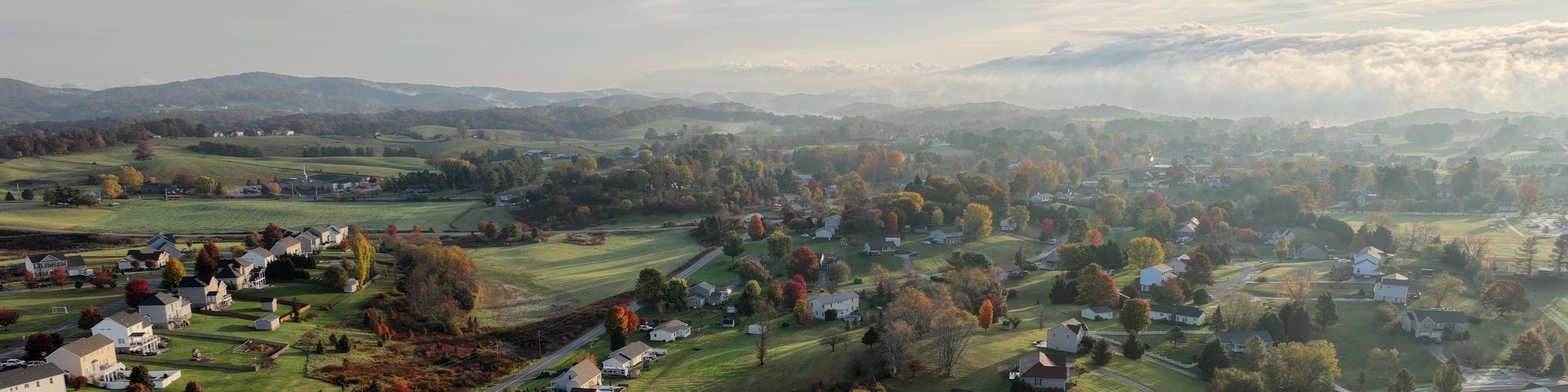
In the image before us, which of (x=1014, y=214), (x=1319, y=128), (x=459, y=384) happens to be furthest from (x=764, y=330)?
(x=1319, y=128)

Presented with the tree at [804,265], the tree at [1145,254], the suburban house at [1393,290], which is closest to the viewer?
the suburban house at [1393,290]

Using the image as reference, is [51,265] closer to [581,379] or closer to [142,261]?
[142,261]

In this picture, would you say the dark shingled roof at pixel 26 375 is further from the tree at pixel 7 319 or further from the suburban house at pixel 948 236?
the suburban house at pixel 948 236

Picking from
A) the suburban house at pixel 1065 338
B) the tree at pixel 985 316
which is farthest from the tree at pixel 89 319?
the suburban house at pixel 1065 338

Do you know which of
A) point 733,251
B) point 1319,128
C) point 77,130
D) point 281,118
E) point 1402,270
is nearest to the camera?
point 1402,270

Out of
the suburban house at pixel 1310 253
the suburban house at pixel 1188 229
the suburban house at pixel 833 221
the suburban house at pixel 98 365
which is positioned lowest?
the suburban house at pixel 1310 253

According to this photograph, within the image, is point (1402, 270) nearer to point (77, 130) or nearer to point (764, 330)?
point (764, 330)

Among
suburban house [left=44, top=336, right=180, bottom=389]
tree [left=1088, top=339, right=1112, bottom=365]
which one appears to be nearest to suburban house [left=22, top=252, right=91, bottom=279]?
suburban house [left=44, top=336, right=180, bottom=389]
